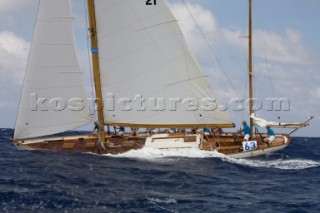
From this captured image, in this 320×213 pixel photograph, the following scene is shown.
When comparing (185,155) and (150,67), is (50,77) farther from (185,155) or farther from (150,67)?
(185,155)

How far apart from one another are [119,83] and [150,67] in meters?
2.16

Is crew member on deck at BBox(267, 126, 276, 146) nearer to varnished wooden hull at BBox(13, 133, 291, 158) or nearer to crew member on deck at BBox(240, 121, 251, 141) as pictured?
varnished wooden hull at BBox(13, 133, 291, 158)

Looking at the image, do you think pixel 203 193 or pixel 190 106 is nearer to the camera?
pixel 203 193

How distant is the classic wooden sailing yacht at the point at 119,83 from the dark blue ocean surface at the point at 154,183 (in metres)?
1.25

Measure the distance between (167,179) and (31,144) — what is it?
11.2 metres

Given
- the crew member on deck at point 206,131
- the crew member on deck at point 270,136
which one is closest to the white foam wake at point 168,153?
the crew member on deck at point 206,131

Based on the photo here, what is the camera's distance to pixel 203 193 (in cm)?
1727

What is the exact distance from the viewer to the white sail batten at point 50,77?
25766mm

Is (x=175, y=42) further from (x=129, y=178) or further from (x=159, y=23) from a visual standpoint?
(x=129, y=178)

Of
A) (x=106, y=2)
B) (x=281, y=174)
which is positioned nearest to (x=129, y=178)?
(x=281, y=174)

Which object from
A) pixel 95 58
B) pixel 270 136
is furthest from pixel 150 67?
pixel 270 136

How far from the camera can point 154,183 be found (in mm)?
18766

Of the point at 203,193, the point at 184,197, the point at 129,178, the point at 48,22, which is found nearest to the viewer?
the point at 184,197

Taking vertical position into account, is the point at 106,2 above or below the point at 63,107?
above
